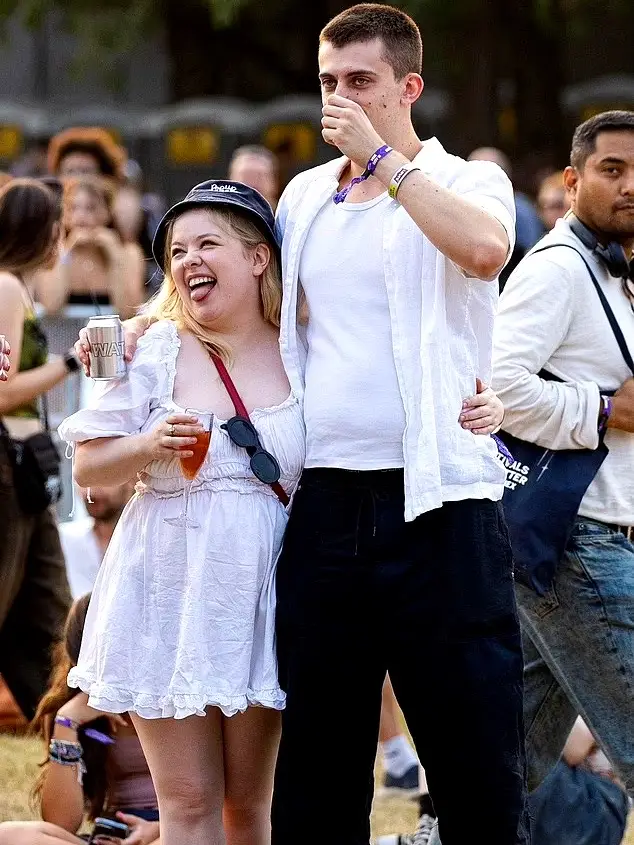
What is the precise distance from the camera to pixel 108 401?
11.2 feet

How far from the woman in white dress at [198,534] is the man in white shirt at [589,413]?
0.71 m

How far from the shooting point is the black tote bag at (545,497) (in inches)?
147

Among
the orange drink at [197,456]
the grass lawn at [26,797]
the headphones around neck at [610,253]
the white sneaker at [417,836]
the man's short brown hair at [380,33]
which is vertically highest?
the man's short brown hair at [380,33]

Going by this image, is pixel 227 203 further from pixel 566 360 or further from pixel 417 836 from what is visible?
pixel 417 836

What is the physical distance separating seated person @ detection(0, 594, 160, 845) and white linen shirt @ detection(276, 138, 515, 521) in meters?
1.53

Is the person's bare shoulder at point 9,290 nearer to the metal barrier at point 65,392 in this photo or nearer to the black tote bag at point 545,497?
the metal barrier at point 65,392

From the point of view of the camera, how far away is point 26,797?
17.5ft

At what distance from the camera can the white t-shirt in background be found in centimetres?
323

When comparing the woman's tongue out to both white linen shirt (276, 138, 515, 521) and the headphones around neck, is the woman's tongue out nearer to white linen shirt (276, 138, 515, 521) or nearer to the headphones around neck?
white linen shirt (276, 138, 515, 521)

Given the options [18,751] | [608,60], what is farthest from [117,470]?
[608,60]

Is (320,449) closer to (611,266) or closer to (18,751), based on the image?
(611,266)

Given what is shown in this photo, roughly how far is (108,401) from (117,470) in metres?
0.17

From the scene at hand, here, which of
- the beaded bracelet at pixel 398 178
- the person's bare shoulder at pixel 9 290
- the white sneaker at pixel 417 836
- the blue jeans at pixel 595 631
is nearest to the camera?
the beaded bracelet at pixel 398 178

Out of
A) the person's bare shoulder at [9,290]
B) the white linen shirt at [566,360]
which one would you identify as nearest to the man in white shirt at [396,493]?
the white linen shirt at [566,360]
